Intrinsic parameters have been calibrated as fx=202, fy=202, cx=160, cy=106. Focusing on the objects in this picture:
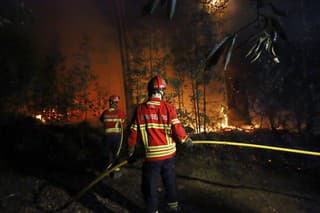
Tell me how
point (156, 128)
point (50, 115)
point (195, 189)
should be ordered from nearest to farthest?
point (156, 128) → point (195, 189) → point (50, 115)

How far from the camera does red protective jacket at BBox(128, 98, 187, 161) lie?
2.35 meters

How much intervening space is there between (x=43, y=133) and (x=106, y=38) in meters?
5.34

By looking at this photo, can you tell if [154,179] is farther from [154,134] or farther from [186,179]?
[186,179]

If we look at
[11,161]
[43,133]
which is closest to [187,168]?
[11,161]

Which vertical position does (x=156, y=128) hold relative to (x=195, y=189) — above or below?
above

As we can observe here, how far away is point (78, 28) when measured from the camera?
33.1 feet

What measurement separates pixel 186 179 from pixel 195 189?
0.41 meters

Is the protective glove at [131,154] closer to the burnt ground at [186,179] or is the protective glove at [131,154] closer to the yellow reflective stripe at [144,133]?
the yellow reflective stripe at [144,133]

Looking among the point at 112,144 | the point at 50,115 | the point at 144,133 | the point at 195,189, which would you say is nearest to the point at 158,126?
the point at 144,133

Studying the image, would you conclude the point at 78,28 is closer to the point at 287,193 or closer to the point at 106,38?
the point at 106,38

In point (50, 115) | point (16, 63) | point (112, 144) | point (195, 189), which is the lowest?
point (195, 189)

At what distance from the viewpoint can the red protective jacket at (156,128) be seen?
235 centimetres

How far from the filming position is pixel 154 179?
7.82 feet

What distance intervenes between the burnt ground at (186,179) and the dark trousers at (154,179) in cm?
73
